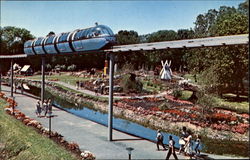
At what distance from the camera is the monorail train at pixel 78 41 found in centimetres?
1862

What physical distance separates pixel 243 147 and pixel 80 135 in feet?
35.4

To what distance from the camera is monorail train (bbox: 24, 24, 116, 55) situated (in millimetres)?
18625

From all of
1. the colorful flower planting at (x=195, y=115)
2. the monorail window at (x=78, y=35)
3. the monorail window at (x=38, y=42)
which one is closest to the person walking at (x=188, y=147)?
the colorful flower planting at (x=195, y=115)

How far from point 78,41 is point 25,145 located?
9.21 m

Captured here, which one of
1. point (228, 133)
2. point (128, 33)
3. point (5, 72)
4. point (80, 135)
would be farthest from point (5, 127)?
point (128, 33)

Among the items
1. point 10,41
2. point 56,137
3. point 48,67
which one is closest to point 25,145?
point 56,137

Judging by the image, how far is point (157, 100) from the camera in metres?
32.7

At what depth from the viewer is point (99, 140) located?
15961 mm

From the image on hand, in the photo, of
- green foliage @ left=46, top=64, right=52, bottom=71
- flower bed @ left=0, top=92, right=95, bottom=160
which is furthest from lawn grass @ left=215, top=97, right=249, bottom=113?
green foliage @ left=46, top=64, right=52, bottom=71

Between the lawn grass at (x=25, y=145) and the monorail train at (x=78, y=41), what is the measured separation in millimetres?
7194

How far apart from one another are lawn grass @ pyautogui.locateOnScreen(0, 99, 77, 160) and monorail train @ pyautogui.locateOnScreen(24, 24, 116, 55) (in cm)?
719

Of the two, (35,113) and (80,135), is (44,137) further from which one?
(35,113)

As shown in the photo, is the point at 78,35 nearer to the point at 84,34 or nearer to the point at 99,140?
the point at 84,34

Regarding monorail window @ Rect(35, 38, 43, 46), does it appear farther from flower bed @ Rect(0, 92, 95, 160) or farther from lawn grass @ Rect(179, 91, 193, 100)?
lawn grass @ Rect(179, 91, 193, 100)
